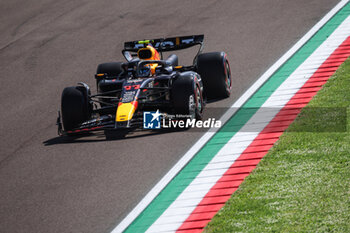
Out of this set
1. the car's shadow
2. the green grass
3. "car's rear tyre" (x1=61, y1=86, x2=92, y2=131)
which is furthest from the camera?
"car's rear tyre" (x1=61, y1=86, x2=92, y2=131)

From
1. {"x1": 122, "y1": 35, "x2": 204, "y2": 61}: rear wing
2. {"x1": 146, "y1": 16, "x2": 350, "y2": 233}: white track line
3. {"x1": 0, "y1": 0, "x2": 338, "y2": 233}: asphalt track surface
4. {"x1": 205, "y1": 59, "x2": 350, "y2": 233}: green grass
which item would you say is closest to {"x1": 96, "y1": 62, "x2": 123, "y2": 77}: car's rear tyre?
{"x1": 122, "y1": 35, "x2": 204, "y2": 61}: rear wing

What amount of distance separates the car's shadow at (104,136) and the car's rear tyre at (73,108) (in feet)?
0.76

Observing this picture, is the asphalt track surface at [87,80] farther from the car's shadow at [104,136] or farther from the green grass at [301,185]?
the green grass at [301,185]

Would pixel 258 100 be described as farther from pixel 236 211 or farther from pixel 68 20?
pixel 68 20

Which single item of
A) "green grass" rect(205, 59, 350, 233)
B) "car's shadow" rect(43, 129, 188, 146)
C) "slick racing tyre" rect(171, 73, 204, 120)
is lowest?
"green grass" rect(205, 59, 350, 233)

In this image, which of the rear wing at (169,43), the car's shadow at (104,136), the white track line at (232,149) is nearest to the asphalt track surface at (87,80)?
the car's shadow at (104,136)

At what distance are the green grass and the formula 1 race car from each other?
204 cm

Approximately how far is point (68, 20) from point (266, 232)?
591 inches

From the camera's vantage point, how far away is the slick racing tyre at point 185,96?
10812 mm

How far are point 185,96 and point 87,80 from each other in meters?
4.88

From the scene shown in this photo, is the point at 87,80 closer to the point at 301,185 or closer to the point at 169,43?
A: the point at 169,43

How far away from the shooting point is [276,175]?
336 inches

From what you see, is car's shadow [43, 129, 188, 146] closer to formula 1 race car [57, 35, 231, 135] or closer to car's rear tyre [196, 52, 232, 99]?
formula 1 race car [57, 35, 231, 135]

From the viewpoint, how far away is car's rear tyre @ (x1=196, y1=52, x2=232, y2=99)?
12023 mm
